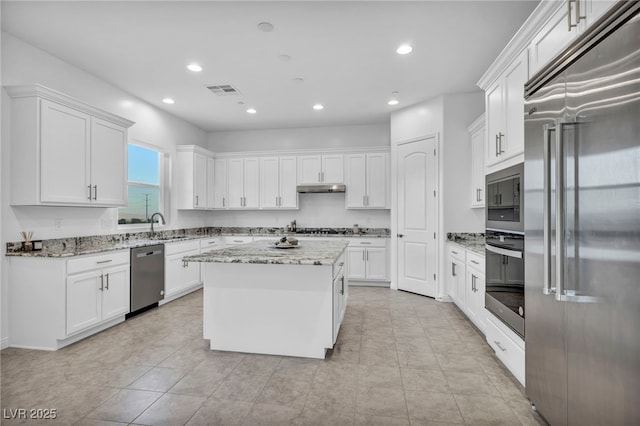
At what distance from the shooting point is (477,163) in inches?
166

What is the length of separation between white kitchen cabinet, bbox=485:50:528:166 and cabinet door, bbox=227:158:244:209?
15.0 feet

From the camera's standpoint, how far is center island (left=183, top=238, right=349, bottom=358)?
267 cm

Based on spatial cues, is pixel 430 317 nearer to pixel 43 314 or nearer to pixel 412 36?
pixel 412 36

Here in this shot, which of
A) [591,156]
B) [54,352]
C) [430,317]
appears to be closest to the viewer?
[591,156]

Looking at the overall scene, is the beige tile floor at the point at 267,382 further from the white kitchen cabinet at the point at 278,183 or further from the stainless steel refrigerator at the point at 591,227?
the white kitchen cabinet at the point at 278,183

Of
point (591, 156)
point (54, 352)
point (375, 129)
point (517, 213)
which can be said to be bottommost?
point (54, 352)

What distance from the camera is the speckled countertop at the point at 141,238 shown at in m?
3.01

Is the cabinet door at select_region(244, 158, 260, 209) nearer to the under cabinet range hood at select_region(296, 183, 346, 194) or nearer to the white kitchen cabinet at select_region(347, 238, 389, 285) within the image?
the under cabinet range hood at select_region(296, 183, 346, 194)

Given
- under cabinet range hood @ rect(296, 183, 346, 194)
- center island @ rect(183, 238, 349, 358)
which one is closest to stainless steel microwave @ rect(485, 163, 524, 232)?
center island @ rect(183, 238, 349, 358)

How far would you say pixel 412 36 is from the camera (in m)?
3.04

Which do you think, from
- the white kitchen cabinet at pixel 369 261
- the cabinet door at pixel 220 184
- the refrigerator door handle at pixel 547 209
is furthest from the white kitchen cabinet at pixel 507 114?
the cabinet door at pixel 220 184

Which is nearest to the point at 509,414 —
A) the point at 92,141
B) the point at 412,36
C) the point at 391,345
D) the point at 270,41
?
the point at 391,345

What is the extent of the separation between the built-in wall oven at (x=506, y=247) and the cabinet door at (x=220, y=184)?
487 centimetres

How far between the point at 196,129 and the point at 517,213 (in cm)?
591
